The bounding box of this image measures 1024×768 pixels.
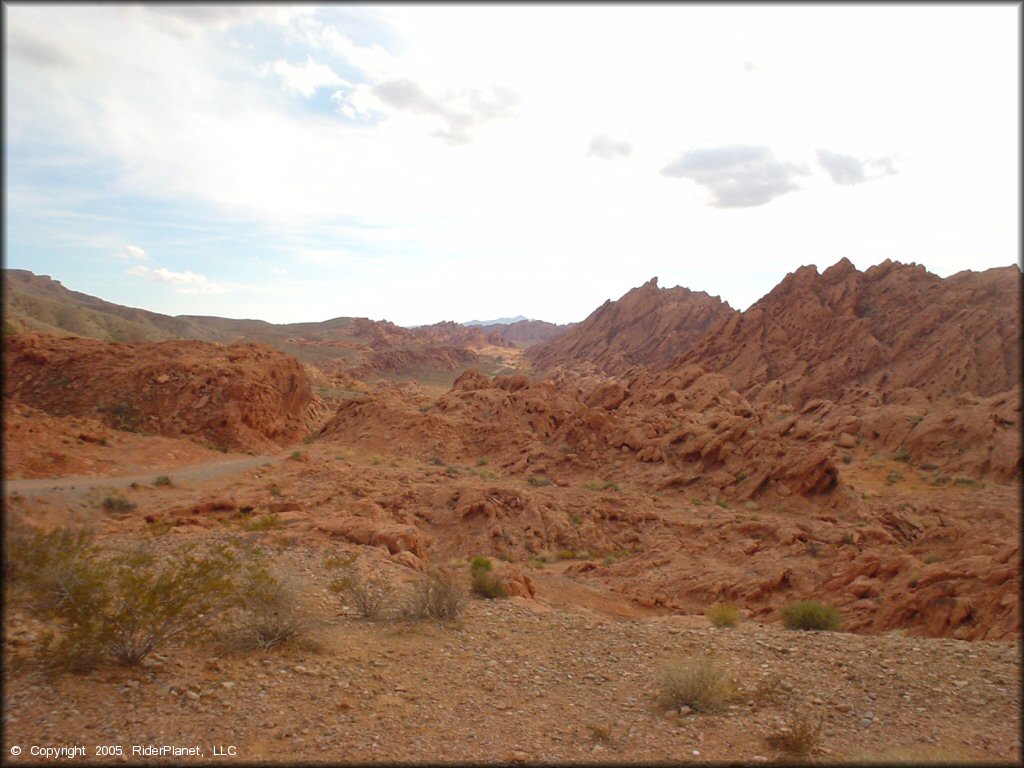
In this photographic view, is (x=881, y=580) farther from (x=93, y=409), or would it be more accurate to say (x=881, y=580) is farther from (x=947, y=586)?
(x=93, y=409)

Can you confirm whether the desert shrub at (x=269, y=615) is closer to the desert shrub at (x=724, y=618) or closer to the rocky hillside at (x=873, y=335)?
the desert shrub at (x=724, y=618)

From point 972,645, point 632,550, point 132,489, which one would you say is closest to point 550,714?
point 972,645

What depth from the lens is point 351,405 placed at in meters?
34.2

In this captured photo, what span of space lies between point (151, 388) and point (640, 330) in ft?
243

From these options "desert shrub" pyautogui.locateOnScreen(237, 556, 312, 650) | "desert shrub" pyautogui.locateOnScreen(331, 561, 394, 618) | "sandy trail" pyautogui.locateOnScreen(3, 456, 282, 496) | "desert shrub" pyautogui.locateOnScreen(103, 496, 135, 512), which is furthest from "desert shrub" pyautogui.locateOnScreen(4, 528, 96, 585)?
"desert shrub" pyautogui.locateOnScreen(103, 496, 135, 512)

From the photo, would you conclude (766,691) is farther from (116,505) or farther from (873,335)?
(873,335)

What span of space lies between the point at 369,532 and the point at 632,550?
9016 millimetres

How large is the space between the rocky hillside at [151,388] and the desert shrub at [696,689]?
2299cm

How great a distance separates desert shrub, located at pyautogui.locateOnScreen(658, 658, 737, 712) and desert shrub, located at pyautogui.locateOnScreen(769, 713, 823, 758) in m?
0.76

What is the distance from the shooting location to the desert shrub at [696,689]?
6766 millimetres

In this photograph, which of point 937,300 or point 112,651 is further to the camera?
point 937,300

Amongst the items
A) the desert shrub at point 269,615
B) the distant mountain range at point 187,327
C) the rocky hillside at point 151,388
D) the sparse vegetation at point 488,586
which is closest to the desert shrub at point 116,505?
the desert shrub at point 269,615

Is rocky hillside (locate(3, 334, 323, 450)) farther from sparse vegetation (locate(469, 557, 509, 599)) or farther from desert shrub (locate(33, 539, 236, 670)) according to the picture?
desert shrub (locate(33, 539, 236, 670))

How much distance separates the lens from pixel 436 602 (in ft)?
30.7
